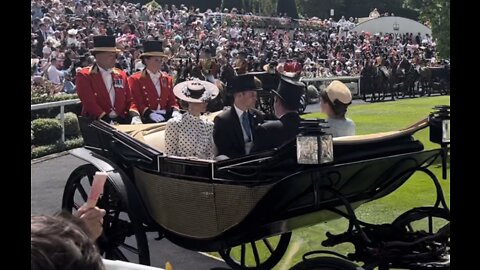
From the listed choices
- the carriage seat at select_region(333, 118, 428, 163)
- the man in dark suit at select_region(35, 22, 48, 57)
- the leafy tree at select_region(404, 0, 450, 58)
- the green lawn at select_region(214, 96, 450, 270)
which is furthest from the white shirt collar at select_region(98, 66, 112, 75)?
the man in dark suit at select_region(35, 22, 48, 57)

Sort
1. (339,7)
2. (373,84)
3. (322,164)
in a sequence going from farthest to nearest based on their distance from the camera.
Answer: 1. (373,84)
2. (339,7)
3. (322,164)

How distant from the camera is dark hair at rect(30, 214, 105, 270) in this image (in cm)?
105

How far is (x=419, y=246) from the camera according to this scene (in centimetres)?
336

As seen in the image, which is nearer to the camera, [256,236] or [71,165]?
[256,236]

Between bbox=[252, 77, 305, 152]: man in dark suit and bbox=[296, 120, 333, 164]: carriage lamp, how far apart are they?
1.92ft

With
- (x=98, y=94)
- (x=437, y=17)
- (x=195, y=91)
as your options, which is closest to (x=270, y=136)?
(x=195, y=91)

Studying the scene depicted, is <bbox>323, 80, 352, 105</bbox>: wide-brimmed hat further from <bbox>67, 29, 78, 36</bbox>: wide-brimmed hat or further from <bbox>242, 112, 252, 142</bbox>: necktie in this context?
<bbox>67, 29, 78, 36</bbox>: wide-brimmed hat

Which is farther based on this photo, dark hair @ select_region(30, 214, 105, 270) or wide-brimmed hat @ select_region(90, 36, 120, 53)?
wide-brimmed hat @ select_region(90, 36, 120, 53)

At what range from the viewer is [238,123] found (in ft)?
13.3

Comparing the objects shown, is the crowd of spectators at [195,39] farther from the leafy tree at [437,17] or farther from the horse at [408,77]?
the leafy tree at [437,17]

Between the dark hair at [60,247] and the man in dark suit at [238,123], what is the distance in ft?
9.07
